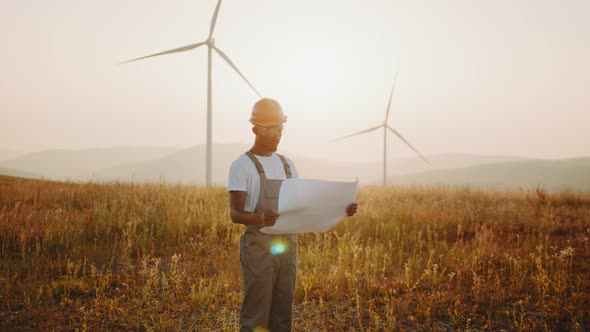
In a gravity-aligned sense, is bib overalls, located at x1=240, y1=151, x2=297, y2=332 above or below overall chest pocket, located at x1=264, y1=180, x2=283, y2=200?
below

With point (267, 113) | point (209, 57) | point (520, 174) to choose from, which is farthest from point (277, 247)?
point (520, 174)

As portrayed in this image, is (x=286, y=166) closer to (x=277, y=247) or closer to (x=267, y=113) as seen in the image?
(x=267, y=113)

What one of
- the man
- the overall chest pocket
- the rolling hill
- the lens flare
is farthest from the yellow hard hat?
the rolling hill

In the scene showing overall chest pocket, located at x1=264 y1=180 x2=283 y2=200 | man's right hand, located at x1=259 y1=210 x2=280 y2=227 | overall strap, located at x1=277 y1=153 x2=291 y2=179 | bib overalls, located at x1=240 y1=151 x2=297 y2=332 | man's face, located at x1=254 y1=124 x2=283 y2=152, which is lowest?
bib overalls, located at x1=240 y1=151 x2=297 y2=332

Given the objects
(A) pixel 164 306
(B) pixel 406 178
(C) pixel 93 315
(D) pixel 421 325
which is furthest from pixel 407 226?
(B) pixel 406 178

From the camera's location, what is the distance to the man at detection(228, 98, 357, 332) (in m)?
2.92

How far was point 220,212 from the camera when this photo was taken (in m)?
9.59

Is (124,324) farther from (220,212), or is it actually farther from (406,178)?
(406,178)

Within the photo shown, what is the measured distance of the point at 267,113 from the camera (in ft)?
10.0

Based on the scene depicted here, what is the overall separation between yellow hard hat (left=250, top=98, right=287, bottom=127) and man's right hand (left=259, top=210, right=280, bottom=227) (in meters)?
0.72

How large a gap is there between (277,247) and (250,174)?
1.88 ft

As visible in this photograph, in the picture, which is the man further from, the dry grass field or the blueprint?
the dry grass field

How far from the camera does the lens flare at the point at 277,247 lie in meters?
2.95

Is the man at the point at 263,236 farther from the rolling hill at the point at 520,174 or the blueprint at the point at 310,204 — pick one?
the rolling hill at the point at 520,174
